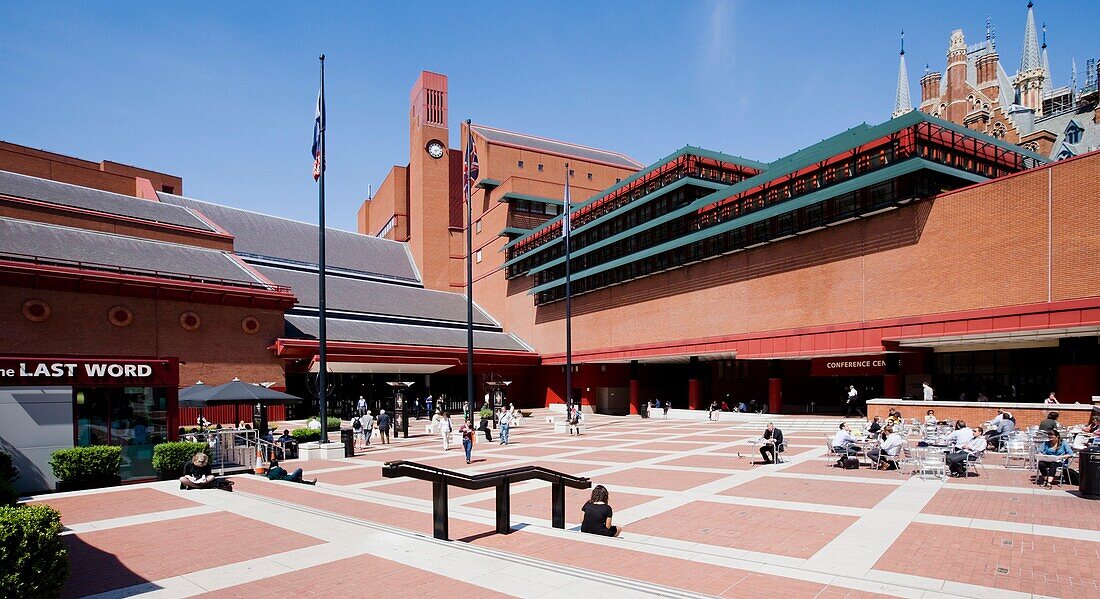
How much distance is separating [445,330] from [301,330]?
14.2 m

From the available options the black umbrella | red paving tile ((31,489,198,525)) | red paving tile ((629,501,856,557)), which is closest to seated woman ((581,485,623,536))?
red paving tile ((629,501,856,557))

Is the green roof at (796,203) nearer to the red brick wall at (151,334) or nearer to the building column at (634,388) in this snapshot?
the building column at (634,388)

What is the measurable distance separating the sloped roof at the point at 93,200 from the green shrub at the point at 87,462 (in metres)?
32.2

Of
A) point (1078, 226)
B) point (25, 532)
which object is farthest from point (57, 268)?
point (1078, 226)

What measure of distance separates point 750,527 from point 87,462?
15.4m

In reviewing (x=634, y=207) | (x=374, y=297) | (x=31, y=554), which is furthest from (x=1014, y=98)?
(x=31, y=554)

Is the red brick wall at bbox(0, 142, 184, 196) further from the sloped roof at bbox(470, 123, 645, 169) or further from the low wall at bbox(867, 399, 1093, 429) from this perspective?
the low wall at bbox(867, 399, 1093, 429)

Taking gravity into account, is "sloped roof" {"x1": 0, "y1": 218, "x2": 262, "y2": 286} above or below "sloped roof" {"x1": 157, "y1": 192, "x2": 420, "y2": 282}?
below

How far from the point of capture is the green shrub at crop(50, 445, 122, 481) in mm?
15258

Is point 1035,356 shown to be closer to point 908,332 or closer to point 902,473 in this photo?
point 908,332

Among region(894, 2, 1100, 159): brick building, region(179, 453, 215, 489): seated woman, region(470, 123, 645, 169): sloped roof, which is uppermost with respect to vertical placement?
region(894, 2, 1100, 159): brick building

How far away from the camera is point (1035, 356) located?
29250 mm

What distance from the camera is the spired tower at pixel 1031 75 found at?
101188 millimetres

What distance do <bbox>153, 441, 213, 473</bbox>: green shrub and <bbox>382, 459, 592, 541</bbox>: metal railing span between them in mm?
10625
